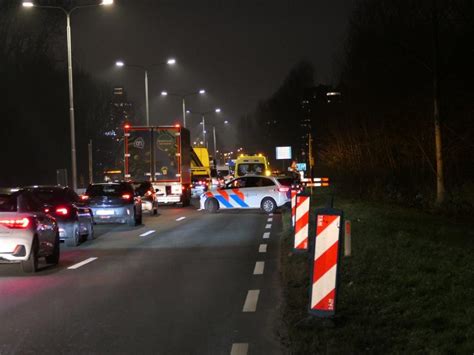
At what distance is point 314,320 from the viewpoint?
22.2ft

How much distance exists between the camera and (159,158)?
3094 centimetres

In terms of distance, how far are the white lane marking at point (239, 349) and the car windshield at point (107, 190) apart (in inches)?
619

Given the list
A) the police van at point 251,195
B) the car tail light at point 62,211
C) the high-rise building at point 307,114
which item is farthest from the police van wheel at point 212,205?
the high-rise building at point 307,114

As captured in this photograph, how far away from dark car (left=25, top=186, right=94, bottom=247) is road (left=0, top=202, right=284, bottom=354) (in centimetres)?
41

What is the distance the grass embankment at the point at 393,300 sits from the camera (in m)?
5.98

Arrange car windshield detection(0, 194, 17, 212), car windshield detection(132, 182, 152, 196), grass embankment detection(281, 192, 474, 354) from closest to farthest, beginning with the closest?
grass embankment detection(281, 192, 474, 354), car windshield detection(0, 194, 17, 212), car windshield detection(132, 182, 152, 196)

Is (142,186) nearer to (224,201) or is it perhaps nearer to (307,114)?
(224,201)

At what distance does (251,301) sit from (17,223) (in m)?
4.67

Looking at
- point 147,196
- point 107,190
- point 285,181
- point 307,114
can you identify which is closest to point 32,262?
point 107,190

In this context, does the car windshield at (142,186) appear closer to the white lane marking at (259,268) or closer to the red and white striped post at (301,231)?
the white lane marking at (259,268)

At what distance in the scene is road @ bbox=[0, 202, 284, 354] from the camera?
6.71 metres

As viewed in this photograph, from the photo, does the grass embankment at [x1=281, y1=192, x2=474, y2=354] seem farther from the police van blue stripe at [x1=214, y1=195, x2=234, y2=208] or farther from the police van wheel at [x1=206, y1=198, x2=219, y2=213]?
the police van wheel at [x1=206, y1=198, x2=219, y2=213]

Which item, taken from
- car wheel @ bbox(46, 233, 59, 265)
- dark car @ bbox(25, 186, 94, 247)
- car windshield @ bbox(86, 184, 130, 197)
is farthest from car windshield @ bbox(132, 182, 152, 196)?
car wheel @ bbox(46, 233, 59, 265)

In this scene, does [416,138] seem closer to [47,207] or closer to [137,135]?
[137,135]
